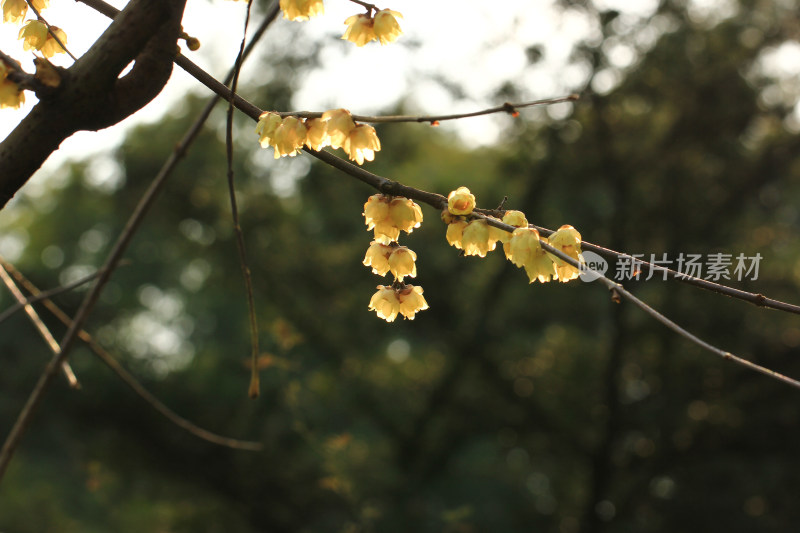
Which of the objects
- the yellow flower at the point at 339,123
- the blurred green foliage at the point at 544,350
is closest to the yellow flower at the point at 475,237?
the yellow flower at the point at 339,123

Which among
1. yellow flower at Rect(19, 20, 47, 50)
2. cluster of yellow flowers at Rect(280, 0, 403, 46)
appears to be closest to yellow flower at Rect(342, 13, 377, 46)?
cluster of yellow flowers at Rect(280, 0, 403, 46)

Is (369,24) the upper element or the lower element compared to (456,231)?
upper

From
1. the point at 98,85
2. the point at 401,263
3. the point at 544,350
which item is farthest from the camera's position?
the point at 544,350

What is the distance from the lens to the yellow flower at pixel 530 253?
3.11ft

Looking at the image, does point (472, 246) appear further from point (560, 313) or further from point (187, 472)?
Result: point (560, 313)

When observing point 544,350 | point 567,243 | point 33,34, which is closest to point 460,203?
point 567,243

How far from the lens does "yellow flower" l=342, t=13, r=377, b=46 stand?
115 centimetres

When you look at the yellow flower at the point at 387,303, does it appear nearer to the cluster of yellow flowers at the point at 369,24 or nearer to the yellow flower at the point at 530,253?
the yellow flower at the point at 530,253

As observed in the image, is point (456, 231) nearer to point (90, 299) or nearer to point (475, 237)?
point (475, 237)

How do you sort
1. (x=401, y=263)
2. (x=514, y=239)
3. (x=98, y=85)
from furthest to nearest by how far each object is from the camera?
(x=401, y=263), (x=514, y=239), (x=98, y=85)

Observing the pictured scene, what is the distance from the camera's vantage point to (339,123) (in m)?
1.02

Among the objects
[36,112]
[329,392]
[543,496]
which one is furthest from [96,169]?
[36,112]

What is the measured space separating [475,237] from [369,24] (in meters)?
0.42

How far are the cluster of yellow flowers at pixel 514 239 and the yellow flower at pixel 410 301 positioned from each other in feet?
0.53
